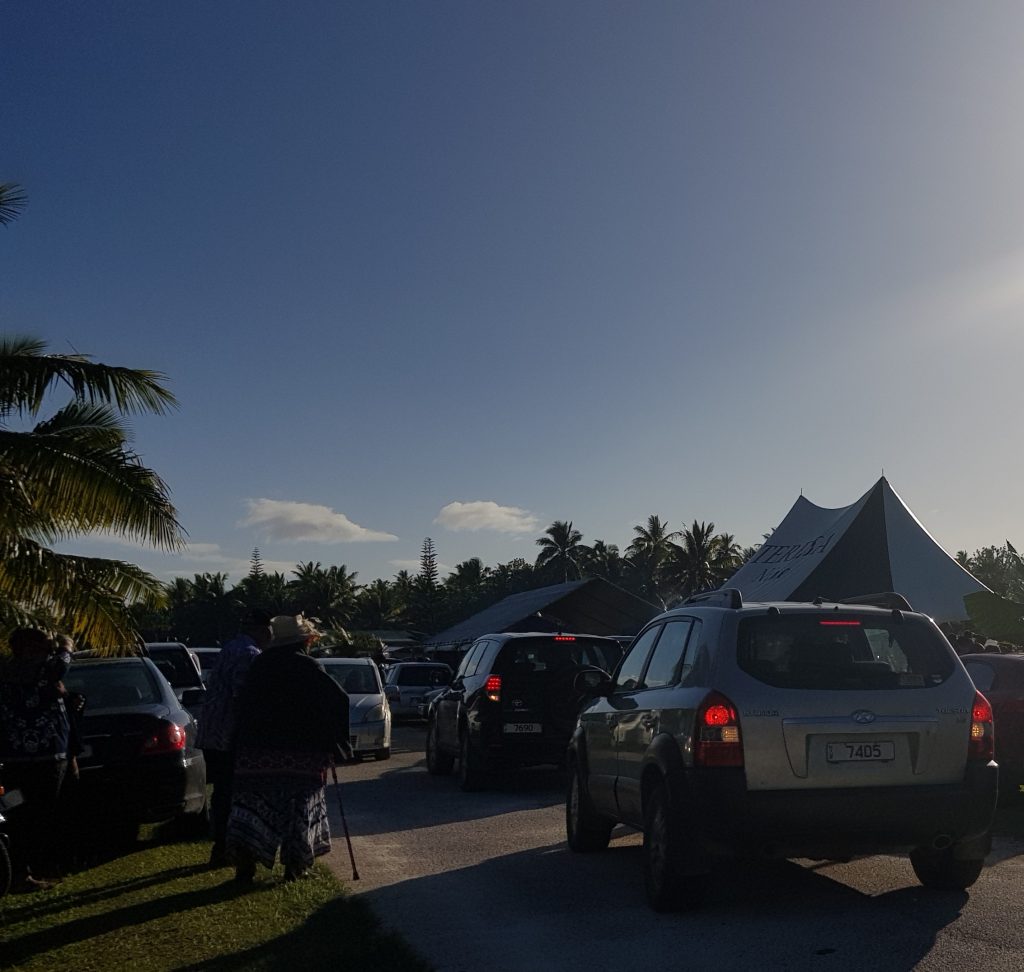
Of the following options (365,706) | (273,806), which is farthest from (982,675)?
(365,706)

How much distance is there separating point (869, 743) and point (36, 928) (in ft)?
16.1

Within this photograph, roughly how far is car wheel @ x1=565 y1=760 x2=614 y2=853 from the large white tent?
2928cm

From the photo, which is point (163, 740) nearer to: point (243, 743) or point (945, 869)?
point (243, 743)

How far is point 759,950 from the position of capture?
5.67 metres

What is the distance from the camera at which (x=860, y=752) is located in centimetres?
641

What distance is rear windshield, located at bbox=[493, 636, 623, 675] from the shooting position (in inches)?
539

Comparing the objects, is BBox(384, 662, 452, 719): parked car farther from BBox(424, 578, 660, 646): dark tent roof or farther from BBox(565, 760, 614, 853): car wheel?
BBox(565, 760, 614, 853): car wheel

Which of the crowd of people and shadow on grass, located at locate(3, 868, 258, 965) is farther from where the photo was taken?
the crowd of people

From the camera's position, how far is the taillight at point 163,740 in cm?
930

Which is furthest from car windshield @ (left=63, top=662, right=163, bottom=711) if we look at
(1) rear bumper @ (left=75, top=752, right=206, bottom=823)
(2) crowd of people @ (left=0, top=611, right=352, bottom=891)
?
(2) crowd of people @ (left=0, top=611, right=352, bottom=891)

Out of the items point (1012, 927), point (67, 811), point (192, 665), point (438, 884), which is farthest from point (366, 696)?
point (1012, 927)

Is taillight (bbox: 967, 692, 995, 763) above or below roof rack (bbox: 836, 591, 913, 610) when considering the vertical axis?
below

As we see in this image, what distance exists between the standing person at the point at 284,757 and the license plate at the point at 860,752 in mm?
3155

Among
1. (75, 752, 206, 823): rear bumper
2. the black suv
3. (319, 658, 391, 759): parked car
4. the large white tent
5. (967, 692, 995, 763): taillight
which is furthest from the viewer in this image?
the large white tent
